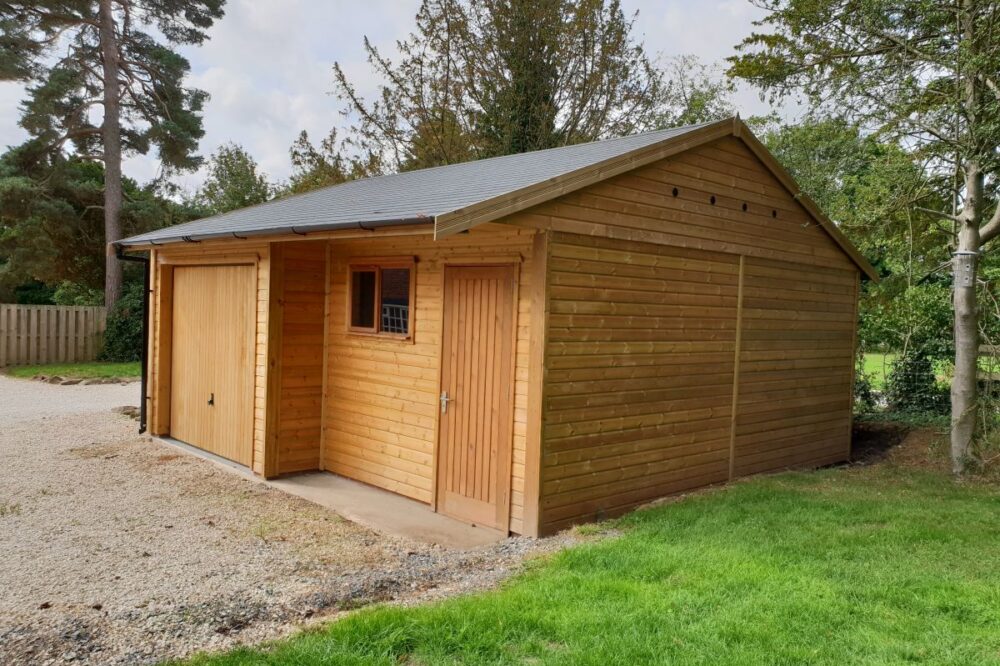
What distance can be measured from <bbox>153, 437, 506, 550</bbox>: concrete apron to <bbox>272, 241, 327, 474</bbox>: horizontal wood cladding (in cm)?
29

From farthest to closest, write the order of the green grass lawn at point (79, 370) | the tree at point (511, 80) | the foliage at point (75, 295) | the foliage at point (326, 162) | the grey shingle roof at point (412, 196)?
1. the foliage at point (75, 295)
2. the foliage at point (326, 162)
3. the tree at point (511, 80)
4. the green grass lawn at point (79, 370)
5. the grey shingle roof at point (412, 196)

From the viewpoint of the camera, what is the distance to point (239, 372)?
834cm

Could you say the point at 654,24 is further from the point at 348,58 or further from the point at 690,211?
the point at 690,211

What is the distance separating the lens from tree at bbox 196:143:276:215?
3119 centimetres

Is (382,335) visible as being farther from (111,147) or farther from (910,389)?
(111,147)

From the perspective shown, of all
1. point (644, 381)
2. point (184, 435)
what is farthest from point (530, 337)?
point (184, 435)

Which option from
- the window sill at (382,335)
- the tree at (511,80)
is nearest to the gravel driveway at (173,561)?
the window sill at (382,335)

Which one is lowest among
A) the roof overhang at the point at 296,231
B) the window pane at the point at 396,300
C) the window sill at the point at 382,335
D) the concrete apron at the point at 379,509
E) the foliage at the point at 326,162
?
the concrete apron at the point at 379,509

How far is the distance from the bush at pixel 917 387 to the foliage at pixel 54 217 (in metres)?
18.2

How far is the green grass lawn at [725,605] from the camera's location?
3408 mm

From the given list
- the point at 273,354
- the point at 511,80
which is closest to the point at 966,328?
the point at 273,354

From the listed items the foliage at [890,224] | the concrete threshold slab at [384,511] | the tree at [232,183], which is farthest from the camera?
the tree at [232,183]

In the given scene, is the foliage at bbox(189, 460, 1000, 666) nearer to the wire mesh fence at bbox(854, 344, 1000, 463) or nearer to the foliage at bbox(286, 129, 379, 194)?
the wire mesh fence at bbox(854, 344, 1000, 463)

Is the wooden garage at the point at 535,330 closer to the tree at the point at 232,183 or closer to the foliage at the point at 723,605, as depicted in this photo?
the foliage at the point at 723,605
